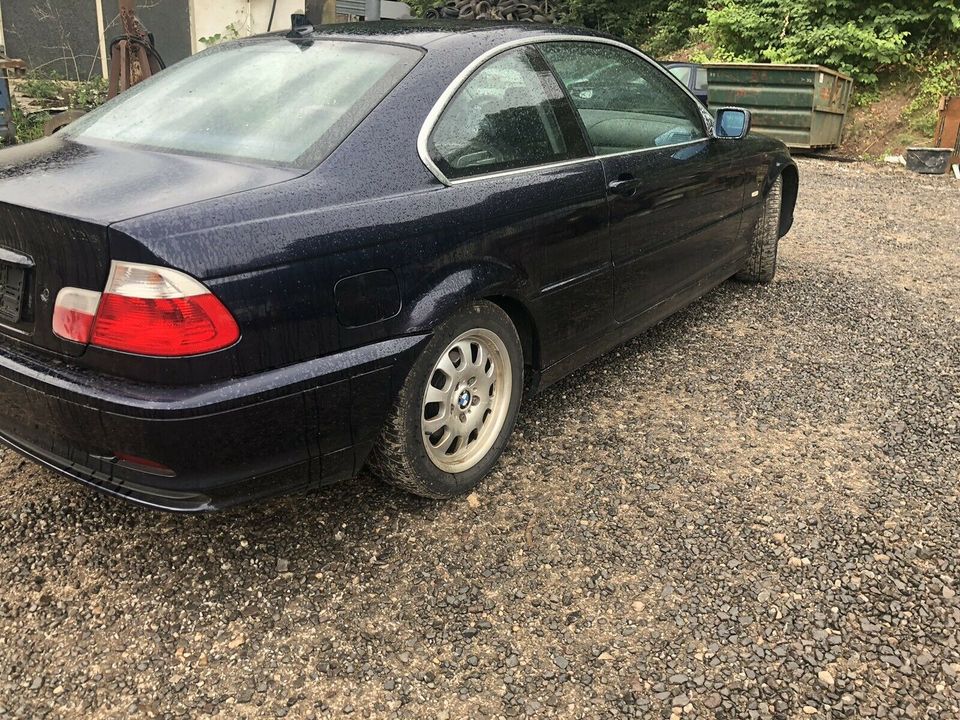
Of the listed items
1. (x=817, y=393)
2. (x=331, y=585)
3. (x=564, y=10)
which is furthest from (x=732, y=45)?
(x=331, y=585)

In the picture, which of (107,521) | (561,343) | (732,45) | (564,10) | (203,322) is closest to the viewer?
(203,322)

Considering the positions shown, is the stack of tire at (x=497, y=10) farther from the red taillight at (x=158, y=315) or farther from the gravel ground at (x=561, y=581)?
the red taillight at (x=158, y=315)

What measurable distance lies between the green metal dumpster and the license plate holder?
10.5m

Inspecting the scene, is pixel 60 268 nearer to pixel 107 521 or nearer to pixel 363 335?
pixel 363 335

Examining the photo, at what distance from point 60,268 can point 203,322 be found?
0.42 meters

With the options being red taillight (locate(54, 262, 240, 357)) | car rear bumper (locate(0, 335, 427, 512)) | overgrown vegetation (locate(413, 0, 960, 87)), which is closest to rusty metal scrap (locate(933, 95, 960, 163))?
overgrown vegetation (locate(413, 0, 960, 87))

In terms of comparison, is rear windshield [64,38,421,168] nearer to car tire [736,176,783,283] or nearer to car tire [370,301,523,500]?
car tire [370,301,523,500]

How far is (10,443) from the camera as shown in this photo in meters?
2.33

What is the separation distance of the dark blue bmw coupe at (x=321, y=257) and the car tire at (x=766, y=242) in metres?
1.60

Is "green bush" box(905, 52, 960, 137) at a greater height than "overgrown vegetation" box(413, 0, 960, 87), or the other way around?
"overgrown vegetation" box(413, 0, 960, 87)

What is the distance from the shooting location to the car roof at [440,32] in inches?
112

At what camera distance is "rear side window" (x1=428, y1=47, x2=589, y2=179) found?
8.57ft

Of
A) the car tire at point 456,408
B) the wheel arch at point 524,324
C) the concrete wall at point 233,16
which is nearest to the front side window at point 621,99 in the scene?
the wheel arch at point 524,324

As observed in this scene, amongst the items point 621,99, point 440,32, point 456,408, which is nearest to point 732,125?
point 621,99
